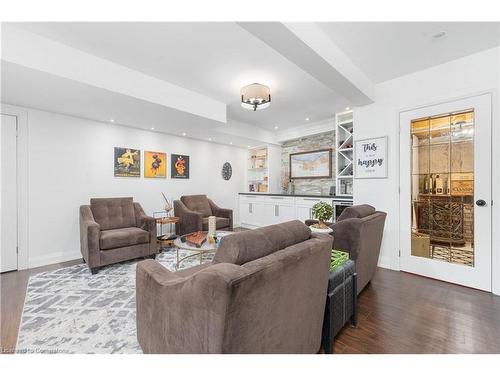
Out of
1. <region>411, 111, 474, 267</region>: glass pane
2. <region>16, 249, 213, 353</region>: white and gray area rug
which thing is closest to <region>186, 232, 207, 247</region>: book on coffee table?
<region>16, 249, 213, 353</region>: white and gray area rug

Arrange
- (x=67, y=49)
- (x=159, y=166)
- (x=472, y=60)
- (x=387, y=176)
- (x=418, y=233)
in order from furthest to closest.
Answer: (x=159, y=166) < (x=387, y=176) < (x=418, y=233) < (x=472, y=60) < (x=67, y=49)

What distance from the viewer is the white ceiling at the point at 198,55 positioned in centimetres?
212

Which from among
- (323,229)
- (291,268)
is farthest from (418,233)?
(291,268)

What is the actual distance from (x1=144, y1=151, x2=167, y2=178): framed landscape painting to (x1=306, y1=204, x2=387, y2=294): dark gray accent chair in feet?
12.1

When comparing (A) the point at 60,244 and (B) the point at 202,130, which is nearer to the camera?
(A) the point at 60,244

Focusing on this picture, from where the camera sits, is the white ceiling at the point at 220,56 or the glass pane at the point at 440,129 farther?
the glass pane at the point at 440,129

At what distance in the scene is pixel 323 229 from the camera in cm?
245

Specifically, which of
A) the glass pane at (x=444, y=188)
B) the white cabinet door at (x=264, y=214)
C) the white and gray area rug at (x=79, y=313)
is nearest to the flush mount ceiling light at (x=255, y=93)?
the glass pane at (x=444, y=188)

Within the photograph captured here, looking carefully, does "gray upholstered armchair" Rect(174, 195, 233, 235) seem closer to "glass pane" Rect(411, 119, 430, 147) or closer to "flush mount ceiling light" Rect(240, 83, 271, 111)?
"flush mount ceiling light" Rect(240, 83, 271, 111)

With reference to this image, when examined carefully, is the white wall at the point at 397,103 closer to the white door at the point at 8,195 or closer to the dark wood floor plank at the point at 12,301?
the dark wood floor plank at the point at 12,301

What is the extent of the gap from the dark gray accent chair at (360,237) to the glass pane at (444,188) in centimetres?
87

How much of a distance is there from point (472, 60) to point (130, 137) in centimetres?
509

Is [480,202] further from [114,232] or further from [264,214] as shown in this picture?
[114,232]
